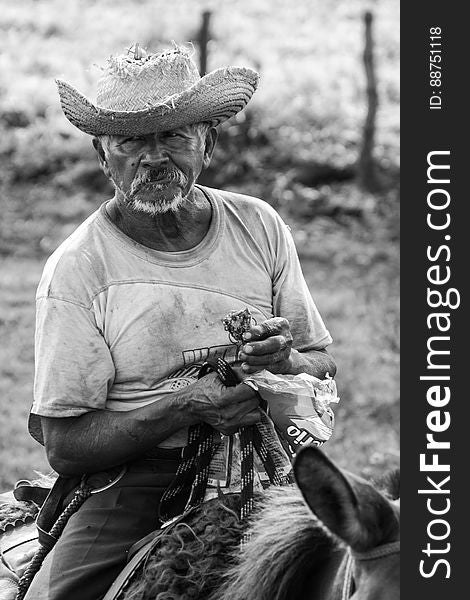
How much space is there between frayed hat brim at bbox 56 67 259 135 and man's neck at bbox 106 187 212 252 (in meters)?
0.22

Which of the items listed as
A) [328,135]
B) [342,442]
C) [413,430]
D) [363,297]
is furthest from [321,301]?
[413,430]

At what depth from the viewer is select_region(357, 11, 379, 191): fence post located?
14391 mm

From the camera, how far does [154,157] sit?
3070mm

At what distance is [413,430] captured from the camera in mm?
2545

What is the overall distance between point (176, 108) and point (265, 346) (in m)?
0.75

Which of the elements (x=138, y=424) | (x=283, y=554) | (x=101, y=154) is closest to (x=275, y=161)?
(x=101, y=154)

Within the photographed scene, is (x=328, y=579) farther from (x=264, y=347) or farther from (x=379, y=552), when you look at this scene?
(x=264, y=347)

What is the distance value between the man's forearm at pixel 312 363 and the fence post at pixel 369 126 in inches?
451

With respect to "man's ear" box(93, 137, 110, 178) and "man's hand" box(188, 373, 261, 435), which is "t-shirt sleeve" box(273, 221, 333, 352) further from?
"man's ear" box(93, 137, 110, 178)

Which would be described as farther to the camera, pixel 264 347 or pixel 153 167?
pixel 153 167

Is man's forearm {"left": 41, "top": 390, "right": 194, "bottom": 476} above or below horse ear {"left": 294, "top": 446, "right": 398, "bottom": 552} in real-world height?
above

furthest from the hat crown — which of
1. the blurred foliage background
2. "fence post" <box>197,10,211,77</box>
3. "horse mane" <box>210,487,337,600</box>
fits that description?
"fence post" <box>197,10,211,77</box>

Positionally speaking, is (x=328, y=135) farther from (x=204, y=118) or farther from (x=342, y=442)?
(x=204, y=118)

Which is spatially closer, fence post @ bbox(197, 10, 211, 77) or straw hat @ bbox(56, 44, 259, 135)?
straw hat @ bbox(56, 44, 259, 135)
